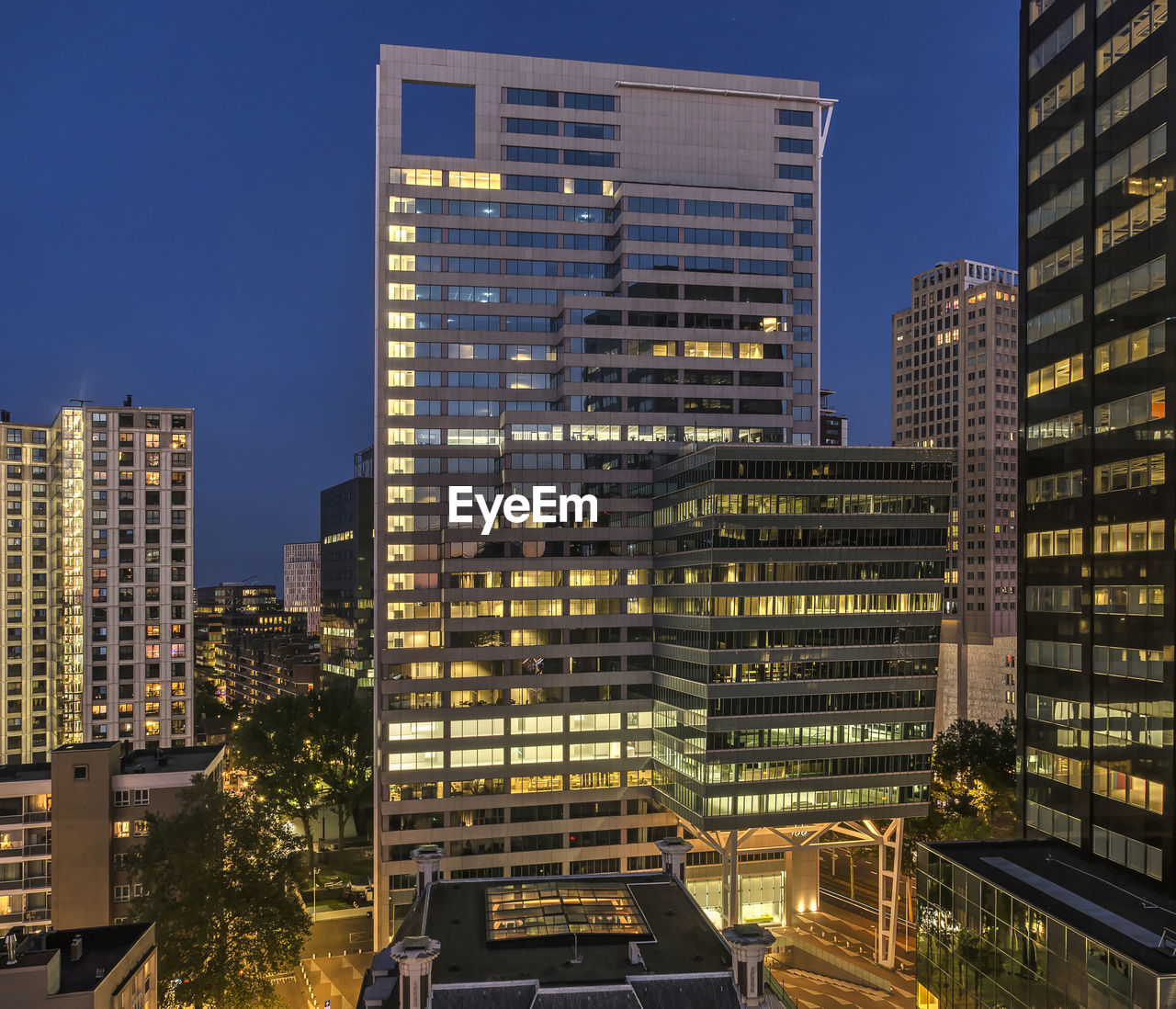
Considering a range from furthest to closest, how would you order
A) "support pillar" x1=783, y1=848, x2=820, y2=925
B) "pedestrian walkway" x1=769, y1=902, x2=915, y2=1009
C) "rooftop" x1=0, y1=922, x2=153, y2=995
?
1. "support pillar" x1=783, y1=848, x2=820, y2=925
2. "pedestrian walkway" x1=769, y1=902, x2=915, y2=1009
3. "rooftop" x1=0, y1=922, x2=153, y2=995


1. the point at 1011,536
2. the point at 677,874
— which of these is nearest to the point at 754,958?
the point at 677,874

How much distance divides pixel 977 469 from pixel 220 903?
161m

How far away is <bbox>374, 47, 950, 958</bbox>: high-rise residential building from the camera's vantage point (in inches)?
3150

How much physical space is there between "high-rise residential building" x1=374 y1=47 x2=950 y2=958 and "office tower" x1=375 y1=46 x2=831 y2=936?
30cm

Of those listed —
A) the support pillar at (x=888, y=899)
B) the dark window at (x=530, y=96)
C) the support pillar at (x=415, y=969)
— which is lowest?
the support pillar at (x=888, y=899)

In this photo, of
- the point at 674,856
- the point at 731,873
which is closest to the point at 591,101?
the point at 674,856

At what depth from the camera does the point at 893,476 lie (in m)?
81.4

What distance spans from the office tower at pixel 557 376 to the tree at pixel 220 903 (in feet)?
79.8

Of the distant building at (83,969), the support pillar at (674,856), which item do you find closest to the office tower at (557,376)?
the support pillar at (674,856)

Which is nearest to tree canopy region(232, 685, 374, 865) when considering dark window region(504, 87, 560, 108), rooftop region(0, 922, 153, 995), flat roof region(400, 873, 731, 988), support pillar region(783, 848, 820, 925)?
rooftop region(0, 922, 153, 995)

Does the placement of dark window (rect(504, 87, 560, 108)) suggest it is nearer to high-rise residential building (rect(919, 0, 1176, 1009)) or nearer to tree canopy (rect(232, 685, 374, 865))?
high-rise residential building (rect(919, 0, 1176, 1009))

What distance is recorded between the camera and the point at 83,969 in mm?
46312

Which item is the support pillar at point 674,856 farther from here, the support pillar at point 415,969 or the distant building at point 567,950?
the support pillar at point 415,969

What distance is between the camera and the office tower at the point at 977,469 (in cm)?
16162
